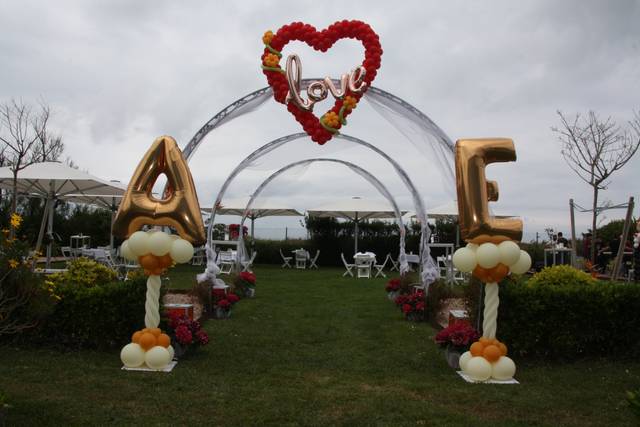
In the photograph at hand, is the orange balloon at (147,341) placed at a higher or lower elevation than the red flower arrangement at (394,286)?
lower

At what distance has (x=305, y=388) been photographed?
494 centimetres

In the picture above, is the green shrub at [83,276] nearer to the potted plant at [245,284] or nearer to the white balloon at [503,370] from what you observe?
the white balloon at [503,370]

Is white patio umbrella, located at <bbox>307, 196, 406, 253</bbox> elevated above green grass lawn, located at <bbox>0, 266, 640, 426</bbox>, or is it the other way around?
white patio umbrella, located at <bbox>307, 196, 406, 253</bbox>

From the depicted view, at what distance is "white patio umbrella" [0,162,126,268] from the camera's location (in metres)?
11.7

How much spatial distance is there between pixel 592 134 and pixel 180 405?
14.1 meters

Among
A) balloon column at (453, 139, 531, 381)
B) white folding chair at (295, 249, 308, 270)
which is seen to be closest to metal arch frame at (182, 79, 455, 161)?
balloon column at (453, 139, 531, 381)

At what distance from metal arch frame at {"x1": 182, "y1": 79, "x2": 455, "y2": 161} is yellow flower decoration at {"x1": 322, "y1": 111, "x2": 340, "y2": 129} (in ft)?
2.21

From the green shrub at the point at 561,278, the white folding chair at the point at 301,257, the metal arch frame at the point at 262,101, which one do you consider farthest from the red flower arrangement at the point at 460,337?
the white folding chair at the point at 301,257

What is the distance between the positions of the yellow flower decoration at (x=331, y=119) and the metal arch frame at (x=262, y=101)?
0.67 meters

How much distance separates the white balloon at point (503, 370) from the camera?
5.19m

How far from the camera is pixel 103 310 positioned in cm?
586

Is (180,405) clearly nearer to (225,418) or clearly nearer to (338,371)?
(225,418)

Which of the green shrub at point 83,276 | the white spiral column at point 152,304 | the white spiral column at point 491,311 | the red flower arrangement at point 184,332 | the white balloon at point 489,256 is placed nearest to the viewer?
the white balloon at point 489,256

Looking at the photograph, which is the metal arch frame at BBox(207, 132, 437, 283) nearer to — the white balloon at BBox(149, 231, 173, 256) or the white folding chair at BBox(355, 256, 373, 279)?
the white balloon at BBox(149, 231, 173, 256)
